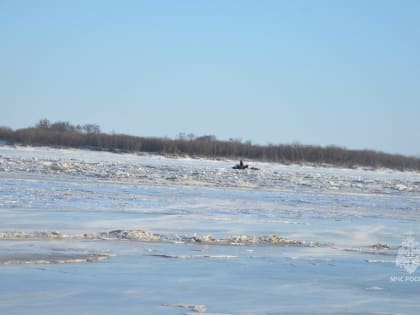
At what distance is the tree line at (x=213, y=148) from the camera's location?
6341 cm

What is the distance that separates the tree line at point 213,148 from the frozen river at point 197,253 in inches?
1611

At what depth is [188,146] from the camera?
64938 mm

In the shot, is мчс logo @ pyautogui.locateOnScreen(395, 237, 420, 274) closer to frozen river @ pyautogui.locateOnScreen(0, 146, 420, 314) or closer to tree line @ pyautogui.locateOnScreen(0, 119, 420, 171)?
frozen river @ pyautogui.locateOnScreen(0, 146, 420, 314)

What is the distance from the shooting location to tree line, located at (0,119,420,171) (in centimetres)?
6341

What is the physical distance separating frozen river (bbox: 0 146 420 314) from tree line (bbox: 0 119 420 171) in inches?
1611

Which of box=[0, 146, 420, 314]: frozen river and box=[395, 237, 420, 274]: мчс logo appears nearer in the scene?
box=[0, 146, 420, 314]: frozen river

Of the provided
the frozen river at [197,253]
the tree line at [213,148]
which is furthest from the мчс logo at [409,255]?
the tree line at [213,148]

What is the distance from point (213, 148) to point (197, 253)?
54.2 m

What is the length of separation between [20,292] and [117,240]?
4131 mm

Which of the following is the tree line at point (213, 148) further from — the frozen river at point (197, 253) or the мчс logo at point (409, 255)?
the мчс logo at point (409, 255)

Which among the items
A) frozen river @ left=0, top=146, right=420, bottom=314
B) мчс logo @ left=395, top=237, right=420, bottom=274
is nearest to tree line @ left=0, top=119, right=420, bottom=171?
frozen river @ left=0, top=146, right=420, bottom=314

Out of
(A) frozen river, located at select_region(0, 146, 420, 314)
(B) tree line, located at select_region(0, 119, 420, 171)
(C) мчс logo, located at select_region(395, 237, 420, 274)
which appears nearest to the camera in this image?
(A) frozen river, located at select_region(0, 146, 420, 314)

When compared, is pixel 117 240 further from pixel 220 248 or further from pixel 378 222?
pixel 378 222

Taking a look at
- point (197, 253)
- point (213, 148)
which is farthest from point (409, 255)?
point (213, 148)
